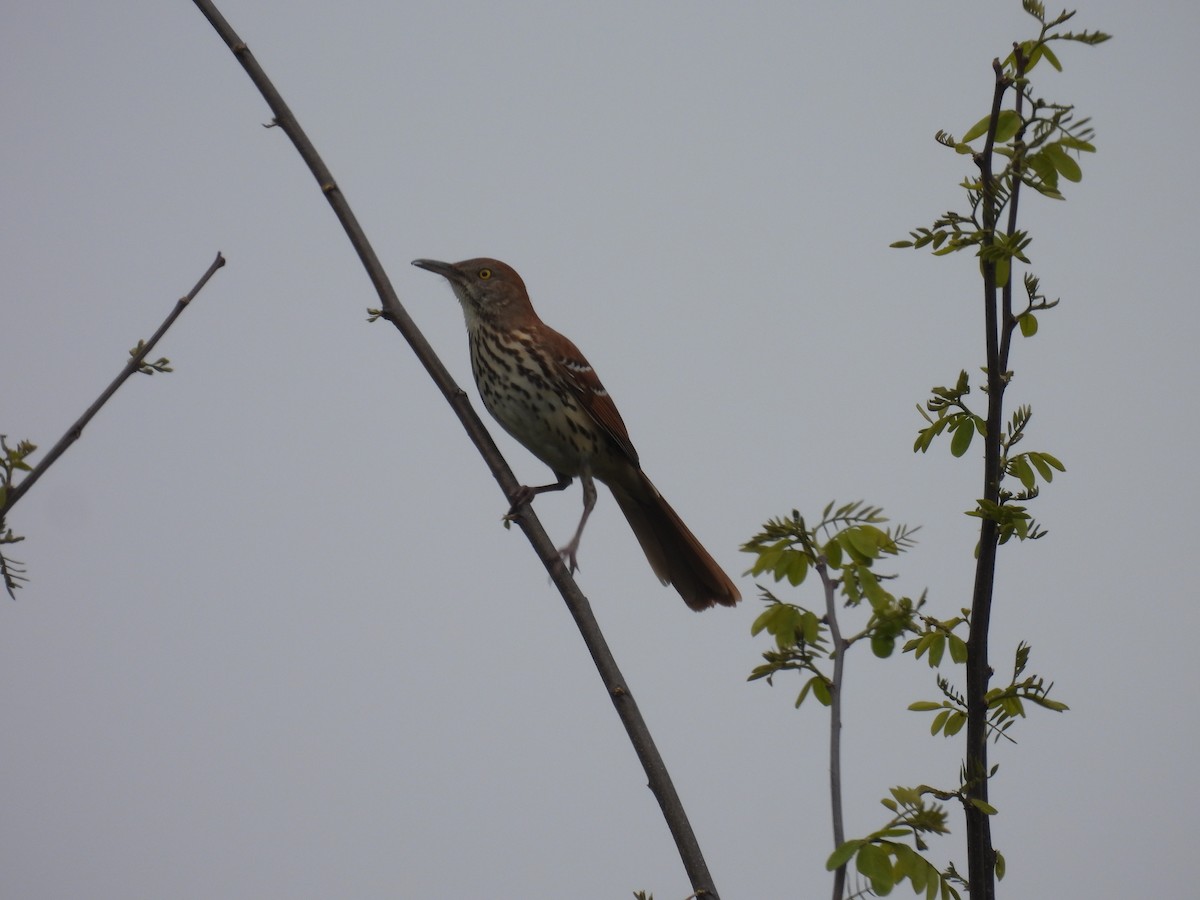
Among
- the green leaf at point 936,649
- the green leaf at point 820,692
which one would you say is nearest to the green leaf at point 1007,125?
the green leaf at point 936,649

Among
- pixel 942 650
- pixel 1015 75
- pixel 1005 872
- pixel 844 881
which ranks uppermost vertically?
pixel 1015 75

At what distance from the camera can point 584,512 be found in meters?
5.01

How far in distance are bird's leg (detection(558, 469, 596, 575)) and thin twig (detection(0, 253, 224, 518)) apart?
7.99ft

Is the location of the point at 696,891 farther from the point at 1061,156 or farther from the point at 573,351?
the point at 573,351

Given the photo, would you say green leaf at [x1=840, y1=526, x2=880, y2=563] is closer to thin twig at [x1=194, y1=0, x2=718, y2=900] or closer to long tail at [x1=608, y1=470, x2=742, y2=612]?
thin twig at [x1=194, y1=0, x2=718, y2=900]

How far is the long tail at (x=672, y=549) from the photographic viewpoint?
4.90m

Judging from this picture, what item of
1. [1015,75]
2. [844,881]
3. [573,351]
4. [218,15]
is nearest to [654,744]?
[844,881]

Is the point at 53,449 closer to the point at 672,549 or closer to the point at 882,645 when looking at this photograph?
the point at 882,645

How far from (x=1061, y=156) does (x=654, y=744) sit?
1.21 m

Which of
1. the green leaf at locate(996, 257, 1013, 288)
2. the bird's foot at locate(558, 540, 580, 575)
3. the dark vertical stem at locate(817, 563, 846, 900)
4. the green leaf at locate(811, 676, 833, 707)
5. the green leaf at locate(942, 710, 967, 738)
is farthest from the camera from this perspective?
the bird's foot at locate(558, 540, 580, 575)

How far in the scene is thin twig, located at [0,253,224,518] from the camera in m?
1.90

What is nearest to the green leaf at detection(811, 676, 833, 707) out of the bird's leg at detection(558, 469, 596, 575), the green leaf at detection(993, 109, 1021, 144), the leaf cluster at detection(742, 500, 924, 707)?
the leaf cluster at detection(742, 500, 924, 707)

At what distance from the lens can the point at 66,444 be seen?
1.99 meters

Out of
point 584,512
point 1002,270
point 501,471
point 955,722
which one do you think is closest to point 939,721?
point 955,722
